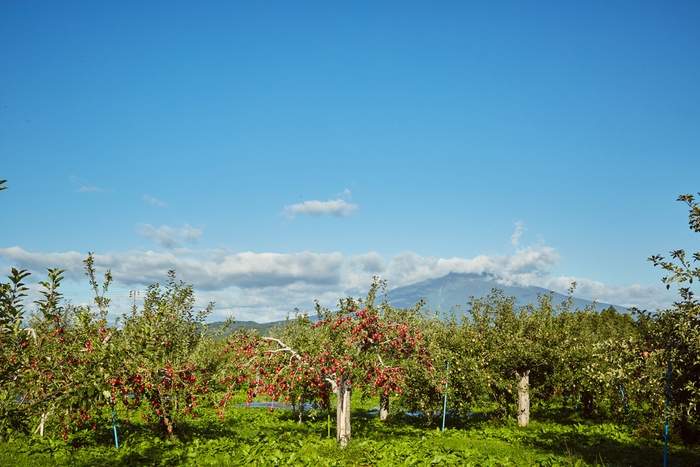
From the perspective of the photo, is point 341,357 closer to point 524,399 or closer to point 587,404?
point 524,399

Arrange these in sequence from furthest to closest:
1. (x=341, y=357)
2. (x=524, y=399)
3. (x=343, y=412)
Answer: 1. (x=524, y=399)
2. (x=343, y=412)
3. (x=341, y=357)

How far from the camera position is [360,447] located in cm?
1755

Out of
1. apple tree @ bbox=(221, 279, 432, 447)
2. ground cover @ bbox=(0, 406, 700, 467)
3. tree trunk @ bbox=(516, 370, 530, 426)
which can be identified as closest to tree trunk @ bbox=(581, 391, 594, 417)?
ground cover @ bbox=(0, 406, 700, 467)

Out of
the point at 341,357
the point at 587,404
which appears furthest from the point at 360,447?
the point at 587,404

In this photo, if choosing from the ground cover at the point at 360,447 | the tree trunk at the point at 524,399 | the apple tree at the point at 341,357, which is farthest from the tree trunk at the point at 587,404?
the apple tree at the point at 341,357

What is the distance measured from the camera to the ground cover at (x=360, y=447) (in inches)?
634

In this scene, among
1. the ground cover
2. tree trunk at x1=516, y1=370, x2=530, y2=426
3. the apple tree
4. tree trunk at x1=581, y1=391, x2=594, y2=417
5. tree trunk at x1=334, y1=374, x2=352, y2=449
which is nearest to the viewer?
the ground cover

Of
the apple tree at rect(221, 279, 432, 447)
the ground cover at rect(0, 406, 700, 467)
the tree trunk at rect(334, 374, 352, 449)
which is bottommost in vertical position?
the ground cover at rect(0, 406, 700, 467)

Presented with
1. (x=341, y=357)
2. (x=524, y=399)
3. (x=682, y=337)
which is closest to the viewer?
(x=682, y=337)

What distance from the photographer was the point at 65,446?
18.0 metres

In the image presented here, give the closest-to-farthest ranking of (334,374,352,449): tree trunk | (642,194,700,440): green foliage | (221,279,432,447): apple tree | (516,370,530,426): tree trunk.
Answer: (642,194,700,440): green foliage < (221,279,432,447): apple tree < (334,374,352,449): tree trunk < (516,370,530,426): tree trunk

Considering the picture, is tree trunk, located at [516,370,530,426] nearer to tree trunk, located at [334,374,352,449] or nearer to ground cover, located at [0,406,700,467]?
ground cover, located at [0,406,700,467]

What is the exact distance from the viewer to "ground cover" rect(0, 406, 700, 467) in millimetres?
16109

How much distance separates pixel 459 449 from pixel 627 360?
28.0ft
